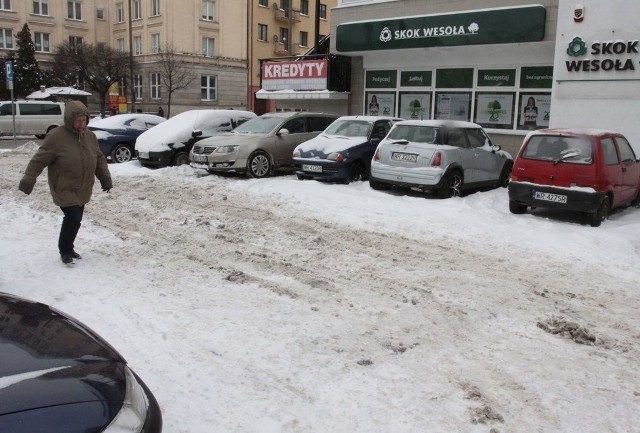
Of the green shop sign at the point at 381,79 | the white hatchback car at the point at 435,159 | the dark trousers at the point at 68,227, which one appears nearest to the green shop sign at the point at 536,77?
the green shop sign at the point at 381,79

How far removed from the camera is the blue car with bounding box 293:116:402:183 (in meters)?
12.3

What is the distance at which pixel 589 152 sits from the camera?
29.6 ft

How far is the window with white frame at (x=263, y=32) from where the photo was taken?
57344 millimetres

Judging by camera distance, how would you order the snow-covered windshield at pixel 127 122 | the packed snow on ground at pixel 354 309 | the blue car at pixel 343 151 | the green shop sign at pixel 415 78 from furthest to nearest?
the green shop sign at pixel 415 78
the snow-covered windshield at pixel 127 122
the blue car at pixel 343 151
the packed snow on ground at pixel 354 309

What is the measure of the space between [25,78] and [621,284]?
173 feet

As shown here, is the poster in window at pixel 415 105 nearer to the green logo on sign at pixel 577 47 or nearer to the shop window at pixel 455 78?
the shop window at pixel 455 78

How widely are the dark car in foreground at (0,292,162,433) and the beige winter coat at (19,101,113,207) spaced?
330cm

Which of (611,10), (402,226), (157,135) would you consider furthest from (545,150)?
(157,135)

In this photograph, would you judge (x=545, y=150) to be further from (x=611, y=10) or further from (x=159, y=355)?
(x=159, y=355)

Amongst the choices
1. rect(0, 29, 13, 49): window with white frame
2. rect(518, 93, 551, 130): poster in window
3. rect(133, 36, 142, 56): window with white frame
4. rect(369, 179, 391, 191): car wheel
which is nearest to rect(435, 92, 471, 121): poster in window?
rect(518, 93, 551, 130): poster in window

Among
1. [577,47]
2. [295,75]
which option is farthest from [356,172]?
[295,75]

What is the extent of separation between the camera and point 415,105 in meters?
18.0

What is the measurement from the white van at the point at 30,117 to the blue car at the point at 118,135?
465 inches

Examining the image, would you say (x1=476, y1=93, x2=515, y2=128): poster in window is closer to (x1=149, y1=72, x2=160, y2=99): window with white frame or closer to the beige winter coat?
the beige winter coat
